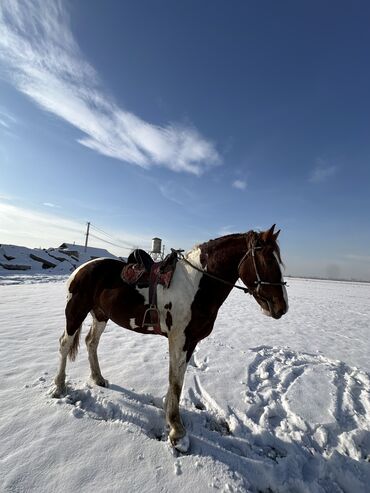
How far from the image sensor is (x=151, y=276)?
128 inches

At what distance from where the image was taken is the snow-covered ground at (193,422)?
2.28m

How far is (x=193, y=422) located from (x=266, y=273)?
80.0 inches

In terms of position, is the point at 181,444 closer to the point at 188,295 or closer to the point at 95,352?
the point at 188,295

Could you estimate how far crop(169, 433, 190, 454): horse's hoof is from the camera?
2602mm

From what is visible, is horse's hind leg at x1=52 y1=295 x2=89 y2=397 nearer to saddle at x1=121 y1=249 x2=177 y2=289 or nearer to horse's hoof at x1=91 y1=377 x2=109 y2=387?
horse's hoof at x1=91 y1=377 x2=109 y2=387

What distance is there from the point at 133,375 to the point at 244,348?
114 inches

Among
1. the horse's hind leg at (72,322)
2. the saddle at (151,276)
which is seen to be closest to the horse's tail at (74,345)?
the horse's hind leg at (72,322)

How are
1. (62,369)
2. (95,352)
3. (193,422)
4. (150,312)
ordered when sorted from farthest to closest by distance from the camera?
1. (95,352)
2. (62,369)
3. (150,312)
4. (193,422)

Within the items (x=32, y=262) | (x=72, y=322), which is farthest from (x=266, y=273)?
(x=32, y=262)

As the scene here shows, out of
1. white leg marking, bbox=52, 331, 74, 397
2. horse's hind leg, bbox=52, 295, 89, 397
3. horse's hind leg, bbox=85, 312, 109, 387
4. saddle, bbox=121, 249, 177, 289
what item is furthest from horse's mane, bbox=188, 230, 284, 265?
white leg marking, bbox=52, 331, 74, 397

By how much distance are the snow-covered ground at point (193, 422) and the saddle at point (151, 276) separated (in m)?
1.17

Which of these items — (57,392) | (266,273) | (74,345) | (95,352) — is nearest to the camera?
(266,273)

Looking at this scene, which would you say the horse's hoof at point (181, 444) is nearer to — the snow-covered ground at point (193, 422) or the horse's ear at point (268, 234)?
the snow-covered ground at point (193, 422)

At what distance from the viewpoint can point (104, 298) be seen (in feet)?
11.7
